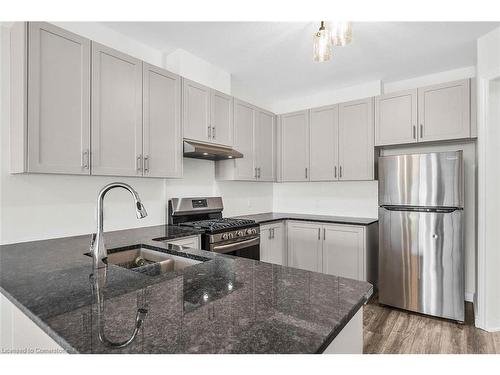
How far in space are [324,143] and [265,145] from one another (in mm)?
760

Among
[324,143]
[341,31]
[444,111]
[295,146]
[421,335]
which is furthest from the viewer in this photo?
[295,146]

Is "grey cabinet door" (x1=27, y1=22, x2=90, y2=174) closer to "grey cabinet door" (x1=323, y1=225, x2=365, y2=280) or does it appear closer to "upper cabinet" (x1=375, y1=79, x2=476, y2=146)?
"grey cabinet door" (x1=323, y1=225, x2=365, y2=280)

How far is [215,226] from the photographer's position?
8.27ft

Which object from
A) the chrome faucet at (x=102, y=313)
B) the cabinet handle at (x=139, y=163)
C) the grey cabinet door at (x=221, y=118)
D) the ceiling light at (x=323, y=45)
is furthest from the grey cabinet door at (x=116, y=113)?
the ceiling light at (x=323, y=45)

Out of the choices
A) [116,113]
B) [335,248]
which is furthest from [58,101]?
[335,248]

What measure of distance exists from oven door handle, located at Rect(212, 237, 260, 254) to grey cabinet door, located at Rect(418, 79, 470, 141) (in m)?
2.04

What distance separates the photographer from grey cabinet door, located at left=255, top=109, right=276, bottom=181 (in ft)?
11.8

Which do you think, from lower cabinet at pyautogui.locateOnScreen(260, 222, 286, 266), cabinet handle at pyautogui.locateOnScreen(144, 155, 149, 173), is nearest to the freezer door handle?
lower cabinet at pyautogui.locateOnScreen(260, 222, 286, 266)

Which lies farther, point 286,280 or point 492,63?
point 492,63

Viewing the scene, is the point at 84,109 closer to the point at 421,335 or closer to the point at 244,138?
the point at 244,138
